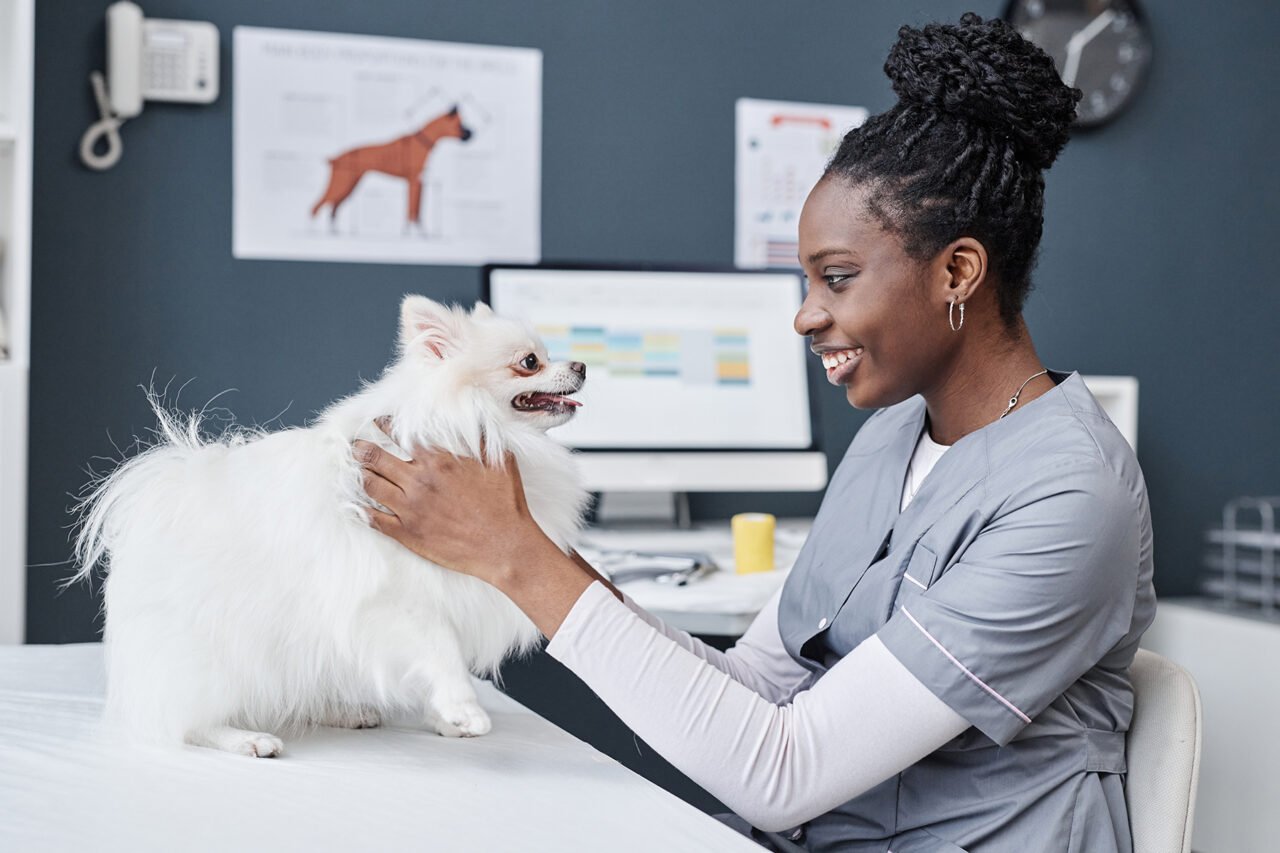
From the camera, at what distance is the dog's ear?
3.79 ft

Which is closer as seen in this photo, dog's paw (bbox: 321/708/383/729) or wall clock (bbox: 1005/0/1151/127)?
dog's paw (bbox: 321/708/383/729)

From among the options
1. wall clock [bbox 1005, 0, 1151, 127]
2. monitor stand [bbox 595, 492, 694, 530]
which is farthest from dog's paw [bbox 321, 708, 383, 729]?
wall clock [bbox 1005, 0, 1151, 127]

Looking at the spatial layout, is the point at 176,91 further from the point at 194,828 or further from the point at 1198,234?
the point at 1198,234

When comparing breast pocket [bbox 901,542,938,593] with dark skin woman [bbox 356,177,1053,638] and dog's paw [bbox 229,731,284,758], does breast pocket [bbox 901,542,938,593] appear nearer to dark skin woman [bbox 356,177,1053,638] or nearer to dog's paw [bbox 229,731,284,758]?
dark skin woman [bbox 356,177,1053,638]

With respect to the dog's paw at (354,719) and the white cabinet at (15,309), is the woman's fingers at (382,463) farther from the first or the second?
the white cabinet at (15,309)

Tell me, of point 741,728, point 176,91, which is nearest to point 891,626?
point 741,728

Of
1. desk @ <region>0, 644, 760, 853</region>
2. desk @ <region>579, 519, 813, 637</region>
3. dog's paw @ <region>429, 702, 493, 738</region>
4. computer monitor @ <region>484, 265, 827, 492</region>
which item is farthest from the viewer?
computer monitor @ <region>484, 265, 827, 492</region>

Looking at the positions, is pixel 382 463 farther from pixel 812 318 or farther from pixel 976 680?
pixel 976 680

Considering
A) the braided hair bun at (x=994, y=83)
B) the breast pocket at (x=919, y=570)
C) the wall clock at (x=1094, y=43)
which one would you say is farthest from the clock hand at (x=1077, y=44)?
the breast pocket at (x=919, y=570)

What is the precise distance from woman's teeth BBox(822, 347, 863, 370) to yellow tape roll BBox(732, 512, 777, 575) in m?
0.86

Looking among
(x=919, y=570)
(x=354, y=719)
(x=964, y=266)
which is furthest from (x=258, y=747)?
(x=964, y=266)

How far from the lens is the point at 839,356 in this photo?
1.15 m

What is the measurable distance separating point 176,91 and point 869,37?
1595mm

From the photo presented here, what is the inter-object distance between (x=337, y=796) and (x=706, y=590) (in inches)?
36.9
